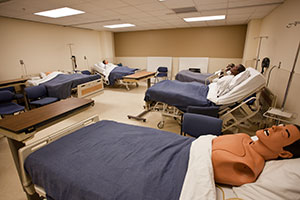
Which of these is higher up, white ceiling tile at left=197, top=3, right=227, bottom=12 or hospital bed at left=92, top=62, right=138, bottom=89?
white ceiling tile at left=197, top=3, right=227, bottom=12

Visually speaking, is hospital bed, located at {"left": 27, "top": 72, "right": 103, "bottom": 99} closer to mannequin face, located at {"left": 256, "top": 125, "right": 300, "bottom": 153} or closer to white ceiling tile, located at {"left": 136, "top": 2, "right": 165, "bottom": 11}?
white ceiling tile, located at {"left": 136, "top": 2, "right": 165, "bottom": 11}

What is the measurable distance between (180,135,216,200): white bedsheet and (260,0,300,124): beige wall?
5.67 ft

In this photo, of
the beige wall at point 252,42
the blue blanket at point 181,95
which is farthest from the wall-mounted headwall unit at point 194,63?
the blue blanket at point 181,95

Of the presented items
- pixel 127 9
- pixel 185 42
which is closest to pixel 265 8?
pixel 127 9

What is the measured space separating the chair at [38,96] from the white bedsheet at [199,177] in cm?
338

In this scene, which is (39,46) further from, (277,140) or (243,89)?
(277,140)

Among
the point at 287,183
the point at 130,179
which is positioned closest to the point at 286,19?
the point at 287,183

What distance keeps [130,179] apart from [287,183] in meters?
0.94

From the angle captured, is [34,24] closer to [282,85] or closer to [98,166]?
[98,166]

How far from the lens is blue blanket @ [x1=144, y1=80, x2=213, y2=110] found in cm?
261

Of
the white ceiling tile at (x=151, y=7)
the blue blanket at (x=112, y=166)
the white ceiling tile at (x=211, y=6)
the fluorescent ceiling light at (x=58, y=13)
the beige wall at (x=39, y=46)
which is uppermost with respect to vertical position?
the white ceiling tile at (x=211, y=6)

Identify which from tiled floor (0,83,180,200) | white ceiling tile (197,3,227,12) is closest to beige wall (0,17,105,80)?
tiled floor (0,83,180,200)

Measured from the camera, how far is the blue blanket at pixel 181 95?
8.55ft

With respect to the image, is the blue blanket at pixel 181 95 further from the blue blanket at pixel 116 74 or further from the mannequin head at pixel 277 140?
the blue blanket at pixel 116 74
